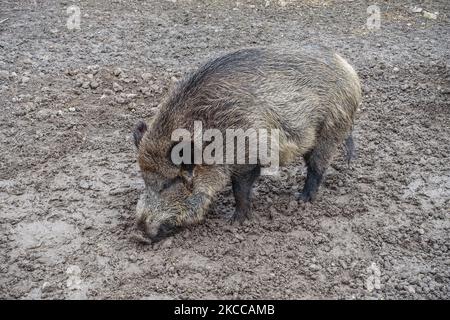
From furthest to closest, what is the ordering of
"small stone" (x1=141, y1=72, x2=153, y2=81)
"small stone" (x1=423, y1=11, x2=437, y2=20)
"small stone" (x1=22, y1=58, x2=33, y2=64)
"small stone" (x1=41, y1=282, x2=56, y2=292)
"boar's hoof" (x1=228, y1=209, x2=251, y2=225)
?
"small stone" (x1=423, y1=11, x2=437, y2=20), "small stone" (x1=22, y1=58, x2=33, y2=64), "small stone" (x1=141, y1=72, x2=153, y2=81), "boar's hoof" (x1=228, y1=209, x2=251, y2=225), "small stone" (x1=41, y1=282, x2=56, y2=292)

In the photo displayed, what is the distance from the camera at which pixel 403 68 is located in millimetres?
6266

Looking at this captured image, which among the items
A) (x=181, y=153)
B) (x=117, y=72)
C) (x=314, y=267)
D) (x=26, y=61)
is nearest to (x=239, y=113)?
(x=181, y=153)

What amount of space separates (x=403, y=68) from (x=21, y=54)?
4419 millimetres

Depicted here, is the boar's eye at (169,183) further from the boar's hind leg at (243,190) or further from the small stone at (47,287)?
the small stone at (47,287)

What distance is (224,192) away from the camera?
4.68 meters

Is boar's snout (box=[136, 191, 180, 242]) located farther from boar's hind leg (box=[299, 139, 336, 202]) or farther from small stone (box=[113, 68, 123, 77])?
small stone (box=[113, 68, 123, 77])

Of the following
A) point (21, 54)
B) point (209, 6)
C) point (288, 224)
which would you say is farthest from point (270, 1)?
point (288, 224)

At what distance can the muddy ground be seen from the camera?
147 inches

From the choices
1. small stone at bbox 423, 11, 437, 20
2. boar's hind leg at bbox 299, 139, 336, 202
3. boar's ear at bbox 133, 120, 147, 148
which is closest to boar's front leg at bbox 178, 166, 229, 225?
boar's ear at bbox 133, 120, 147, 148

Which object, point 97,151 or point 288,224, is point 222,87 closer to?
point 288,224

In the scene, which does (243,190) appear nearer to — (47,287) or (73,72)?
(47,287)

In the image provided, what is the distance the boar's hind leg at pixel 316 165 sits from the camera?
433cm

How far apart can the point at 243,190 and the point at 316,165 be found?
68cm

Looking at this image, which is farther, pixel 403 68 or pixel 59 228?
pixel 403 68
